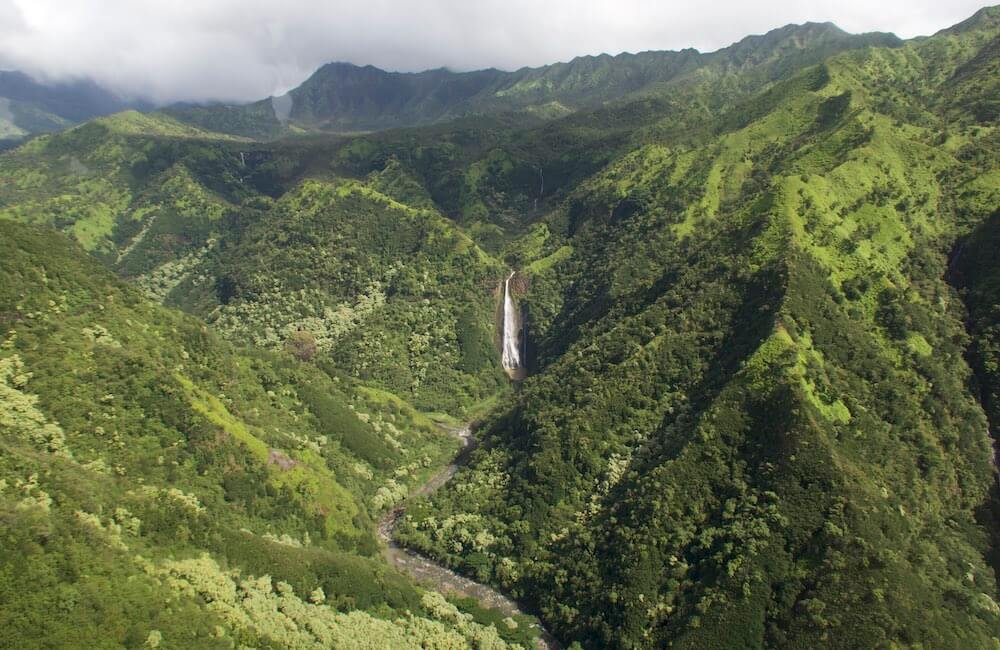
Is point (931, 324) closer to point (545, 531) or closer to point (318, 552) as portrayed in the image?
point (545, 531)

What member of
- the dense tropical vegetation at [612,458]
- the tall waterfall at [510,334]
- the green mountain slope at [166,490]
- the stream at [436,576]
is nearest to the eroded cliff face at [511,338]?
the tall waterfall at [510,334]

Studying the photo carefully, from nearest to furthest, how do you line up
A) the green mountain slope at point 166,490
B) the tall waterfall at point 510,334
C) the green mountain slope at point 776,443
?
the green mountain slope at point 166,490 → the green mountain slope at point 776,443 → the tall waterfall at point 510,334

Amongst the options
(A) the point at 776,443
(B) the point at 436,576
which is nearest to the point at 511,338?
(B) the point at 436,576

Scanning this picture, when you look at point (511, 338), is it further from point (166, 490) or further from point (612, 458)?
point (166, 490)

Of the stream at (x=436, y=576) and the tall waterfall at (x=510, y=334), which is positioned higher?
the tall waterfall at (x=510, y=334)

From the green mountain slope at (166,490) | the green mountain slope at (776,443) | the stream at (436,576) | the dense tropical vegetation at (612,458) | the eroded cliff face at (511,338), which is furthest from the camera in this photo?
the eroded cliff face at (511,338)

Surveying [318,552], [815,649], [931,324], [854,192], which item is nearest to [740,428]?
[815,649]

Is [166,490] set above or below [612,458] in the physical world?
above

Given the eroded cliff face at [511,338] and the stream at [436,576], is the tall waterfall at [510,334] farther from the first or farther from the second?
the stream at [436,576]
